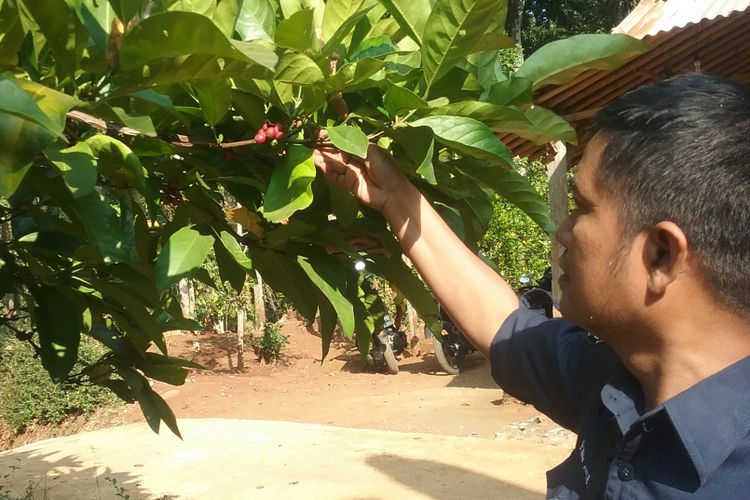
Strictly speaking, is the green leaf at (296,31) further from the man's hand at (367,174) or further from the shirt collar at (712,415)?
the shirt collar at (712,415)

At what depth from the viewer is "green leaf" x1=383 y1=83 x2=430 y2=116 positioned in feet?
3.65

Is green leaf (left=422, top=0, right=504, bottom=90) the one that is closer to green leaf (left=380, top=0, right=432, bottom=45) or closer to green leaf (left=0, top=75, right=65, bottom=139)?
green leaf (left=380, top=0, right=432, bottom=45)

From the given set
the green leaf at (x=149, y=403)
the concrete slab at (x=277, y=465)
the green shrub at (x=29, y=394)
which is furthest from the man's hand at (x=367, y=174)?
the green shrub at (x=29, y=394)

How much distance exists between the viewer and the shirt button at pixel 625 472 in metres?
1.16

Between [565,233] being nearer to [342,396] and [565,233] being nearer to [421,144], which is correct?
[421,144]

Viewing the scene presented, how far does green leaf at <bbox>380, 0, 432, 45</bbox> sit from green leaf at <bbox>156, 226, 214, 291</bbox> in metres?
0.42

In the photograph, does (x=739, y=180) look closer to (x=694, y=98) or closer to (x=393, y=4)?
(x=694, y=98)

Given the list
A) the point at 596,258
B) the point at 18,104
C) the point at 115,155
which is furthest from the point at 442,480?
the point at 18,104

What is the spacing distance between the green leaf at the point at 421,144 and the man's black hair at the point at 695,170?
0.26 metres

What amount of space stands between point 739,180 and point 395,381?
34.3 ft

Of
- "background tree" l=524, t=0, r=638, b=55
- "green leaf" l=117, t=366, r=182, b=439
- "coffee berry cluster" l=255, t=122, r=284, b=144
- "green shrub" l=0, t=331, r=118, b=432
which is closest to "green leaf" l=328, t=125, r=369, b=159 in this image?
"coffee berry cluster" l=255, t=122, r=284, b=144

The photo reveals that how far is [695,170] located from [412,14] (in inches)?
17.1

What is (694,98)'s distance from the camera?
1.12m

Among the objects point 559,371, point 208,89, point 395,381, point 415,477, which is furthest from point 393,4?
point 395,381
